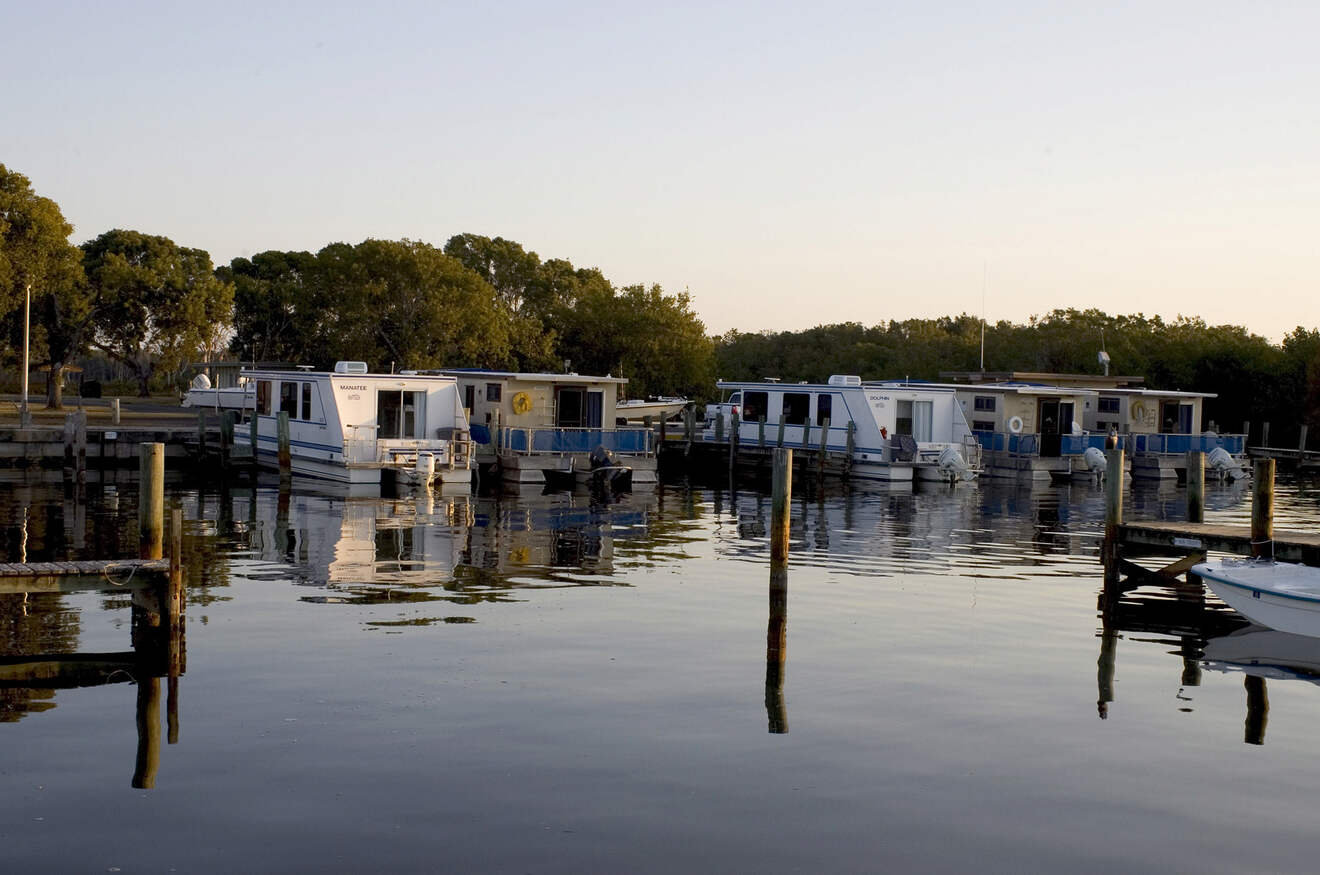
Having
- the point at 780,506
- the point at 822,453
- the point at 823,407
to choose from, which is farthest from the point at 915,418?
the point at 780,506

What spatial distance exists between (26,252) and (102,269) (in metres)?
7.02

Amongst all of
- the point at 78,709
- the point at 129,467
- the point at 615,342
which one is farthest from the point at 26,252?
the point at 78,709

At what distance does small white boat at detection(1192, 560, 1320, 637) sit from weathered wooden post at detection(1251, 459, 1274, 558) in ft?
0.92

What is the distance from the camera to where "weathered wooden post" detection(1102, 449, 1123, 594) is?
21344mm

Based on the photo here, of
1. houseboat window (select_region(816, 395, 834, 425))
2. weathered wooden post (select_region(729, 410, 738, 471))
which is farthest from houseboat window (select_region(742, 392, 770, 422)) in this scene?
houseboat window (select_region(816, 395, 834, 425))

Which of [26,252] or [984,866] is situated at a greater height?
[26,252]

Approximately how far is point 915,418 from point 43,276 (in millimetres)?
39657

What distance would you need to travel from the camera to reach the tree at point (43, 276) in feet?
200

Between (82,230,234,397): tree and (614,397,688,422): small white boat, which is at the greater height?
(82,230,234,397): tree

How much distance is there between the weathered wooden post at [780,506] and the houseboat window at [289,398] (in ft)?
85.6

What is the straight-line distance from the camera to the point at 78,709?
526 inches

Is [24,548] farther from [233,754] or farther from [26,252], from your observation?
[26,252]

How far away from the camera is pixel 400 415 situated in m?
39.3

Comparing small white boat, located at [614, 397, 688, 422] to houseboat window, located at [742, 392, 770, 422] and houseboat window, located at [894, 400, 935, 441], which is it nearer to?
houseboat window, located at [742, 392, 770, 422]
